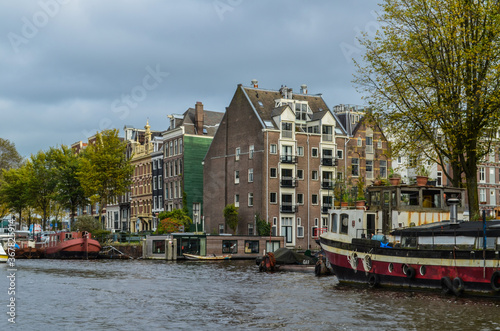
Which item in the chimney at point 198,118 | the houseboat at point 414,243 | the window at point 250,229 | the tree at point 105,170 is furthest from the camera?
the chimney at point 198,118

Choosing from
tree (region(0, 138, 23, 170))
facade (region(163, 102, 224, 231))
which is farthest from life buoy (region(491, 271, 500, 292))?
tree (region(0, 138, 23, 170))

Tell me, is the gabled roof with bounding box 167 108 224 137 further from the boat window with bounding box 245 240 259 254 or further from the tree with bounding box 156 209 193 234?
the boat window with bounding box 245 240 259 254

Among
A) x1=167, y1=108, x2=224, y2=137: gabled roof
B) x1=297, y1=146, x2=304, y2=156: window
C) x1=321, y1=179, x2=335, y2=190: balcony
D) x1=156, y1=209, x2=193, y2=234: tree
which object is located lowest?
x1=156, y1=209, x2=193, y2=234: tree

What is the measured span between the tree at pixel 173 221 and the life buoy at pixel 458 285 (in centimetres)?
5565

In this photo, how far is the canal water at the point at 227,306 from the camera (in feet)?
85.5

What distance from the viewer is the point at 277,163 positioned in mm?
83562

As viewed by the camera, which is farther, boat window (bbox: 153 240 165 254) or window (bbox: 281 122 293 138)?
window (bbox: 281 122 293 138)

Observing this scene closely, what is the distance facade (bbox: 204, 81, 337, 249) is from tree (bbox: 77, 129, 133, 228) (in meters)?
12.5

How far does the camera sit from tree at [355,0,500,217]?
129 ft

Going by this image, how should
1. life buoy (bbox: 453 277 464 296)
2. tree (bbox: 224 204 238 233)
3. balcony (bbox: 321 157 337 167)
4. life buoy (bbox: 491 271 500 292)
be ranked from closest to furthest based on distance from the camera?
1. life buoy (bbox: 491 271 500 292)
2. life buoy (bbox: 453 277 464 296)
3. tree (bbox: 224 204 238 233)
4. balcony (bbox: 321 157 337 167)

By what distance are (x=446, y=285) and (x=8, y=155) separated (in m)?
110

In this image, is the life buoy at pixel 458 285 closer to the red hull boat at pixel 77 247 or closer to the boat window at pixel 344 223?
the boat window at pixel 344 223

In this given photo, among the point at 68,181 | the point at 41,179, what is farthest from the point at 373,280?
the point at 41,179

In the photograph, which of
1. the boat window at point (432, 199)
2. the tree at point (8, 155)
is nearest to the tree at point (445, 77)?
the boat window at point (432, 199)
